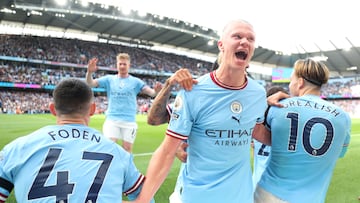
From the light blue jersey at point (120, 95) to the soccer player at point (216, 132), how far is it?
A: 4.63 meters

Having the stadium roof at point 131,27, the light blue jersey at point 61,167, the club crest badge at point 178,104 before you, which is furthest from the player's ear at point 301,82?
the stadium roof at point 131,27

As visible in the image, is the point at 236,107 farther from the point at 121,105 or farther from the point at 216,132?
the point at 121,105

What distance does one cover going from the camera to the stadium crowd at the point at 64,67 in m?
43.7

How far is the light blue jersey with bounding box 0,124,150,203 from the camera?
1.75 m

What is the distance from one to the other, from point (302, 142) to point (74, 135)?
171 cm

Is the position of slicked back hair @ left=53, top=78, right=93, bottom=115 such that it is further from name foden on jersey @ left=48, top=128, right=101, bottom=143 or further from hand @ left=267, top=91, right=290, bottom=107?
hand @ left=267, top=91, right=290, bottom=107

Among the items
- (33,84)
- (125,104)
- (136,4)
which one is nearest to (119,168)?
(125,104)

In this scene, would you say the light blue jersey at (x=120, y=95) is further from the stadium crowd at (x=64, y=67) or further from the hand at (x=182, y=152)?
the stadium crowd at (x=64, y=67)

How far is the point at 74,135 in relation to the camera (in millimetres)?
1901

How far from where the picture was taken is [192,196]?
2184 millimetres

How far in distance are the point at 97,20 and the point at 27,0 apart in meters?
11.6

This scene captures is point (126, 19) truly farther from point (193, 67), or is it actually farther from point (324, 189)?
point (324, 189)

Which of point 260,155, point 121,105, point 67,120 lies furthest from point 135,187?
point 121,105

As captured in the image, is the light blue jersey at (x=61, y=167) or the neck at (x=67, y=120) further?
the neck at (x=67, y=120)
